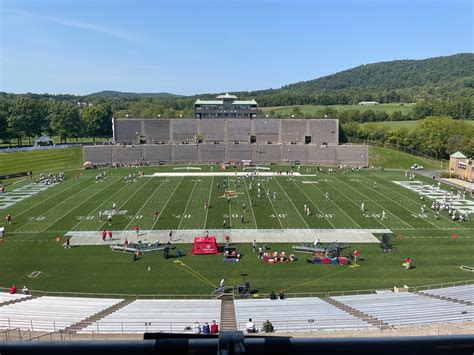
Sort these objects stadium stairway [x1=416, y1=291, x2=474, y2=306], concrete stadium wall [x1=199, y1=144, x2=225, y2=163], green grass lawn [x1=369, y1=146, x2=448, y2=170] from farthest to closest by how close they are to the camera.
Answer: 1. concrete stadium wall [x1=199, y1=144, x2=225, y2=163]
2. green grass lawn [x1=369, y1=146, x2=448, y2=170]
3. stadium stairway [x1=416, y1=291, x2=474, y2=306]

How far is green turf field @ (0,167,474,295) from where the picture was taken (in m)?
24.0

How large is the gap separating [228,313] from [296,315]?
2934mm

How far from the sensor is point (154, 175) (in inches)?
2359

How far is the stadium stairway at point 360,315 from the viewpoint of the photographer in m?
15.6

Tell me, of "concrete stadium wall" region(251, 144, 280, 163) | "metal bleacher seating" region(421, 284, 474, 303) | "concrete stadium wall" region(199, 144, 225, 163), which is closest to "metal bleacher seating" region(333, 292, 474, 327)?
"metal bleacher seating" region(421, 284, 474, 303)

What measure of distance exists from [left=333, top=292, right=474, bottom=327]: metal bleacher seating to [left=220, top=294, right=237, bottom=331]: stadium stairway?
5.07 meters

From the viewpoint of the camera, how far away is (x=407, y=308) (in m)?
18.0

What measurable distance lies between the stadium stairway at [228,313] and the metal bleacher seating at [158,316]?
0.26m

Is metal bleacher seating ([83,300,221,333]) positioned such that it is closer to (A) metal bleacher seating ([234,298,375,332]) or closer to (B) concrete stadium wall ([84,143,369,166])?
(A) metal bleacher seating ([234,298,375,332])

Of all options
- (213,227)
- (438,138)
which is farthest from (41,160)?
Result: (438,138)

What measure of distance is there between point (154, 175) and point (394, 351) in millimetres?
58936

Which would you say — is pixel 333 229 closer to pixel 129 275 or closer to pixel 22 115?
pixel 129 275

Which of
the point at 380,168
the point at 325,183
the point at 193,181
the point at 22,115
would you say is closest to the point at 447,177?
the point at 380,168

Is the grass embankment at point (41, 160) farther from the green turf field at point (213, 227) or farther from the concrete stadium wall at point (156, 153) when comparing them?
the green turf field at point (213, 227)
